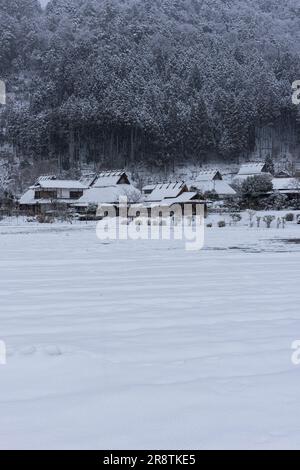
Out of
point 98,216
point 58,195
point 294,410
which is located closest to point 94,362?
point 294,410

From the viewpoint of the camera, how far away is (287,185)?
42.9 meters

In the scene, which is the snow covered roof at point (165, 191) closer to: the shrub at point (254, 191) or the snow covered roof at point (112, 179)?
the snow covered roof at point (112, 179)

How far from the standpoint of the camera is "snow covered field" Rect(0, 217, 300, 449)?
250 centimetres

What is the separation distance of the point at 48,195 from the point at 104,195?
18.5 feet

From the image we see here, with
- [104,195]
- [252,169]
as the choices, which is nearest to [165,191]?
[104,195]

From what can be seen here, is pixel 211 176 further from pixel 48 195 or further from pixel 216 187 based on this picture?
pixel 48 195

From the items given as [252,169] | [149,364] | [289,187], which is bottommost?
[149,364]

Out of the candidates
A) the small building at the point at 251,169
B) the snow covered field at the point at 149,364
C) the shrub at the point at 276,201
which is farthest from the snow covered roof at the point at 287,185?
the snow covered field at the point at 149,364

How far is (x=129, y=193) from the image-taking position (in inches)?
1854

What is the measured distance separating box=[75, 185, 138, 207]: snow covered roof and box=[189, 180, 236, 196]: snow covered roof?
21.1ft

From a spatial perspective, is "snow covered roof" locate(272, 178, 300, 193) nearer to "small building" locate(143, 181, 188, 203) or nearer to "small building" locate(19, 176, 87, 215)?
"small building" locate(143, 181, 188, 203)

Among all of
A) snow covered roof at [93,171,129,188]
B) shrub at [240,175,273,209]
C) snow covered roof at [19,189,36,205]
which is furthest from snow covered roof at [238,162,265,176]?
snow covered roof at [19,189,36,205]

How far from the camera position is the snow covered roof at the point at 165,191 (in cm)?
4503

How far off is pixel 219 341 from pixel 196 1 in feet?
419
